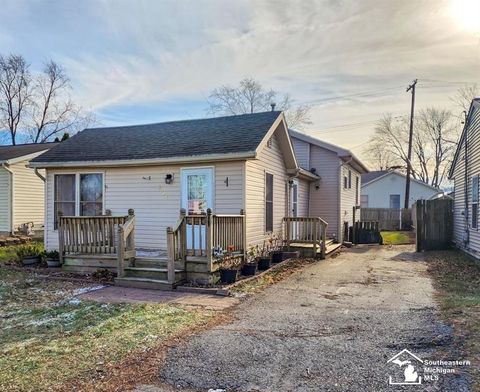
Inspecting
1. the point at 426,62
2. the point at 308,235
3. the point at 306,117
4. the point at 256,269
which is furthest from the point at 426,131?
the point at 256,269

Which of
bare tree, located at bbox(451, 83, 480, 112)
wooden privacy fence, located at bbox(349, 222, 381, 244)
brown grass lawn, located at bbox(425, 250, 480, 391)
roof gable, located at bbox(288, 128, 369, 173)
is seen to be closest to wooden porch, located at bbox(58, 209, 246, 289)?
brown grass lawn, located at bbox(425, 250, 480, 391)

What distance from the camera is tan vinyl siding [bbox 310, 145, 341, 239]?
1664cm

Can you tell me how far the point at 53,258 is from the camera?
1045 cm

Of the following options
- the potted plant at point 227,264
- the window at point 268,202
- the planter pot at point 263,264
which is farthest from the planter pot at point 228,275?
the window at point 268,202

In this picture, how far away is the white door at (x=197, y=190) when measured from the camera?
32.8 feet

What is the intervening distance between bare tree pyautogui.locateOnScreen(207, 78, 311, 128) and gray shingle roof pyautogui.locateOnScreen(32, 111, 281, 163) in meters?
25.0

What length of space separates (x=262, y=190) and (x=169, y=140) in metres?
3.06

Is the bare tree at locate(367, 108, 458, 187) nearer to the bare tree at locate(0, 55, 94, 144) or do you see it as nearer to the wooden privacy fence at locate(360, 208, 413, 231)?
the wooden privacy fence at locate(360, 208, 413, 231)

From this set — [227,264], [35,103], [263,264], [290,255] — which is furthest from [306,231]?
[35,103]

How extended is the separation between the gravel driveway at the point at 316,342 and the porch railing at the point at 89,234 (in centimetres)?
393

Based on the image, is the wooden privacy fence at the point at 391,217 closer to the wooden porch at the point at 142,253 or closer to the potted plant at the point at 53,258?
the wooden porch at the point at 142,253

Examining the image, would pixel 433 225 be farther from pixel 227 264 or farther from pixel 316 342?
A: pixel 316 342

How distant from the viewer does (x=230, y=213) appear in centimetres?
979

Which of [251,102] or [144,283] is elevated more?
[251,102]
